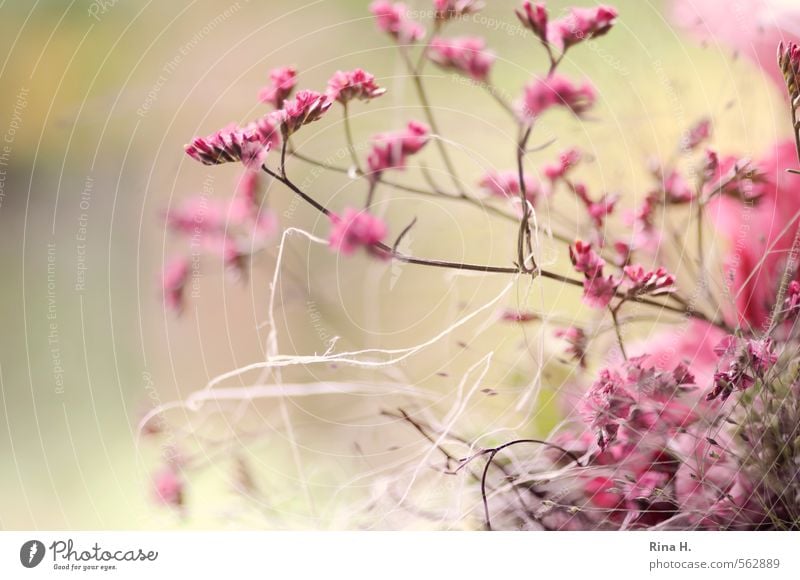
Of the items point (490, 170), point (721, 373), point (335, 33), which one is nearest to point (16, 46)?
point (335, 33)

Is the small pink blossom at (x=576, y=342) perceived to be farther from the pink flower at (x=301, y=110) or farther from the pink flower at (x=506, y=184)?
the pink flower at (x=301, y=110)

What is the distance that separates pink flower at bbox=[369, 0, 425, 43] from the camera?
1.81ft

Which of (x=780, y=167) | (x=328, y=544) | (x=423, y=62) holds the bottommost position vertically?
(x=328, y=544)

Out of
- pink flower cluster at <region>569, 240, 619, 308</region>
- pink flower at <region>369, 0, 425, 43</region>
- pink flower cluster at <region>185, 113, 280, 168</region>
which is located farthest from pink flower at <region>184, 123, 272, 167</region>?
pink flower cluster at <region>569, 240, 619, 308</region>

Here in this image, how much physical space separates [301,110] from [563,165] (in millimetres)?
174

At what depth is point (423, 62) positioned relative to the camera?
55cm

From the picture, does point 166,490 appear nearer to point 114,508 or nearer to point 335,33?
point 114,508

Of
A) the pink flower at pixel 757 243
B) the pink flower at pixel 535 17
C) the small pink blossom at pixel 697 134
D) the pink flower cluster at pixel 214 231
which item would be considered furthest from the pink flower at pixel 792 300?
the pink flower cluster at pixel 214 231

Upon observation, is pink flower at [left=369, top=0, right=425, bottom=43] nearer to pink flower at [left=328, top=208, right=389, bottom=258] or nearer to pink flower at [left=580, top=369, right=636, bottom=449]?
pink flower at [left=328, top=208, right=389, bottom=258]

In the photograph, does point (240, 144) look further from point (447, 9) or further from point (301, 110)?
point (447, 9)

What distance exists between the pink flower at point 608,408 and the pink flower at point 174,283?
0.89ft

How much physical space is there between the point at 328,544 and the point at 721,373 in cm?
28

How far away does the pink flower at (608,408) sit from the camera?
1.79 ft

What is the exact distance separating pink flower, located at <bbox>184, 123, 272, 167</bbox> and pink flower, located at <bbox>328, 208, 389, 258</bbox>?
0.06 meters
